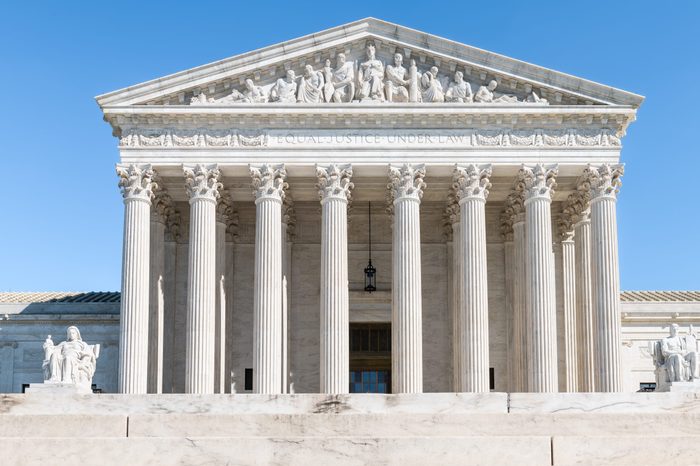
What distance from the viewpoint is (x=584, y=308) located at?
5244 centimetres

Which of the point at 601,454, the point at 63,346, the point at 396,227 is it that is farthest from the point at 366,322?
the point at 601,454

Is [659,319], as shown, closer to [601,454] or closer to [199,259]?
[199,259]

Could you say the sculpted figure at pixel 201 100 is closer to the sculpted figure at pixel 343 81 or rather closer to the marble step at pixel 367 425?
the sculpted figure at pixel 343 81

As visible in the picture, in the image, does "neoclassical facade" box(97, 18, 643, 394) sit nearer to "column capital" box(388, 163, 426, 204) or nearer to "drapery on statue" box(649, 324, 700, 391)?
"column capital" box(388, 163, 426, 204)

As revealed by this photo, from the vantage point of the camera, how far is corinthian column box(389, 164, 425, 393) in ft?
158

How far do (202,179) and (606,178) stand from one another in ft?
55.1

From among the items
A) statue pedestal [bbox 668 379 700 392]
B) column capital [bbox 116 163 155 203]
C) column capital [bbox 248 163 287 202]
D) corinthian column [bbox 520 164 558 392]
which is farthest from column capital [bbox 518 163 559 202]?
column capital [bbox 116 163 155 203]

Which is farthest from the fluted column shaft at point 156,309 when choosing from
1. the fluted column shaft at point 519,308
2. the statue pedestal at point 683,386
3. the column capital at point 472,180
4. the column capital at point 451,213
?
the statue pedestal at point 683,386

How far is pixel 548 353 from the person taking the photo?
48.3 m

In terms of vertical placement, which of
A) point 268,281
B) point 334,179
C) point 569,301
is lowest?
point 569,301

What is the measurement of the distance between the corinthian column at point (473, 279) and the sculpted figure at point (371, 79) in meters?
4.66

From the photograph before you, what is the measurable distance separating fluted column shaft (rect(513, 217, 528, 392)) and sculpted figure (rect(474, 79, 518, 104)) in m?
5.69

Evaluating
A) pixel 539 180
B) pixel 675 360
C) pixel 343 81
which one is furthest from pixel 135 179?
pixel 675 360

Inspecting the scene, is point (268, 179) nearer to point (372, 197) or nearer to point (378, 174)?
point (378, 174)
